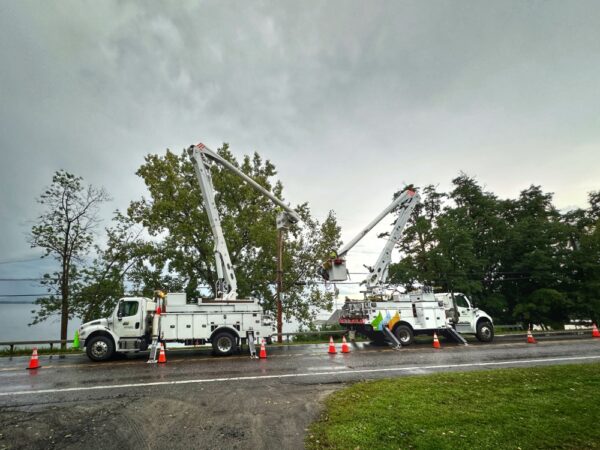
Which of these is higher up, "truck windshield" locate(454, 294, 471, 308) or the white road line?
"truck windshield" locate(454, 294, 471, 308)

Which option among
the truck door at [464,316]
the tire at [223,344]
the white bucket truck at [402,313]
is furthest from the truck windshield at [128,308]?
the truck door at [464,316]

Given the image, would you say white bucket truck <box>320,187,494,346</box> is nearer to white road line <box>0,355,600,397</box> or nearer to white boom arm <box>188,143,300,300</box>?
white road line <box>0,355,600,397</box>

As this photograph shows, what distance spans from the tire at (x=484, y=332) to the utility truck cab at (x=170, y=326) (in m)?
12.3

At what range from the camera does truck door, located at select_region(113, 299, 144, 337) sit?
535 inches

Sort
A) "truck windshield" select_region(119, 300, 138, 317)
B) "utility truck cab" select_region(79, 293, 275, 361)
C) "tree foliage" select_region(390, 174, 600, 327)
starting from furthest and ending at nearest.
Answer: "tree foliage" select_region(390, 174, 600, 327)
"truck windshield" select_region(119, 300, 138, 317)
"utility truck cab" select_region(79, 293, 275, 361)

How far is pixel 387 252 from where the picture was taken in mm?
20531

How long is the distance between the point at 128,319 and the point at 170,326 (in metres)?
1.82

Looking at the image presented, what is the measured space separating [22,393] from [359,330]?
14206 mm

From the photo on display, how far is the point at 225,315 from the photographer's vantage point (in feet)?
46.8

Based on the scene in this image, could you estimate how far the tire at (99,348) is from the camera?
1292 centimetres

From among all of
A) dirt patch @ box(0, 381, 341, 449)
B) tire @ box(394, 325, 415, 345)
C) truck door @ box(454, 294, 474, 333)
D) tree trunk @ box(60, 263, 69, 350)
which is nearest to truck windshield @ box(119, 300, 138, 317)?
dirt patch @ box(0, 381, 341, 449)

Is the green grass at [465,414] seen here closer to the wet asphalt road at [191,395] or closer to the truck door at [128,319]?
the wet asphalt road at [191,395]

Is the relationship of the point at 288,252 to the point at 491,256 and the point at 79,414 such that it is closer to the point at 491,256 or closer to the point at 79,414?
the point at 79,414

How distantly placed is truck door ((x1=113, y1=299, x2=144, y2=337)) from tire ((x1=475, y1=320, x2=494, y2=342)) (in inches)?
687
